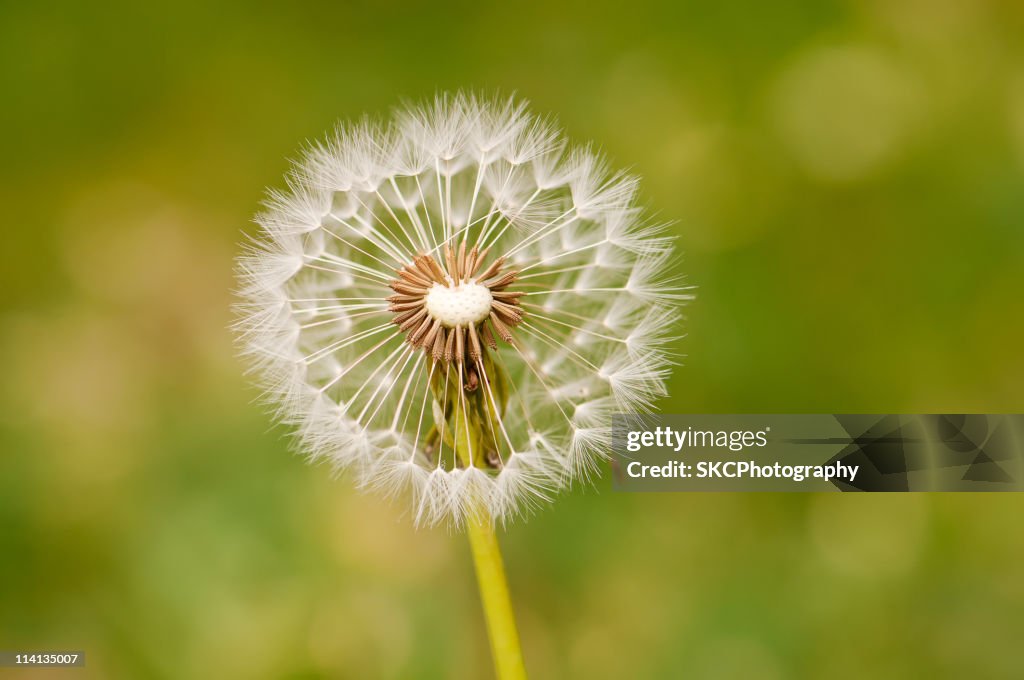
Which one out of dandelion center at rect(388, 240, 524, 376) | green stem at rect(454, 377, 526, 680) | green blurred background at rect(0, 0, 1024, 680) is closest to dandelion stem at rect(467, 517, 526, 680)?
green stem at rect(454, 377, 526, 680)

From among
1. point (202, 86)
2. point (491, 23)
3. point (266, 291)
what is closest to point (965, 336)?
point (491, 23)

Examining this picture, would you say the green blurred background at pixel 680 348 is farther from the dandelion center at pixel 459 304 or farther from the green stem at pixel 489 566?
the dandelion center at pixel 459 304

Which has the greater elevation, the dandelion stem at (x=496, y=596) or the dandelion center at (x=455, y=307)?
the dandelion center at (x=455, y=307)

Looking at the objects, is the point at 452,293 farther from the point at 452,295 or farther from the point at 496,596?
the point at 496,596

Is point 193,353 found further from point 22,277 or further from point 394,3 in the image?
point 394,3

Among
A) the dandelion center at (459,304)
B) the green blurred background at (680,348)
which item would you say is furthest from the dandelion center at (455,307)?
the green blurred background at (680,348)

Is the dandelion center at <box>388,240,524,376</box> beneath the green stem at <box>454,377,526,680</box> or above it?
above

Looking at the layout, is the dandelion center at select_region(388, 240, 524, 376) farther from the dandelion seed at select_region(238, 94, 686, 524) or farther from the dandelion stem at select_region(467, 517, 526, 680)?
the dandelion stem at select_region(467, 517, 526, 680)
